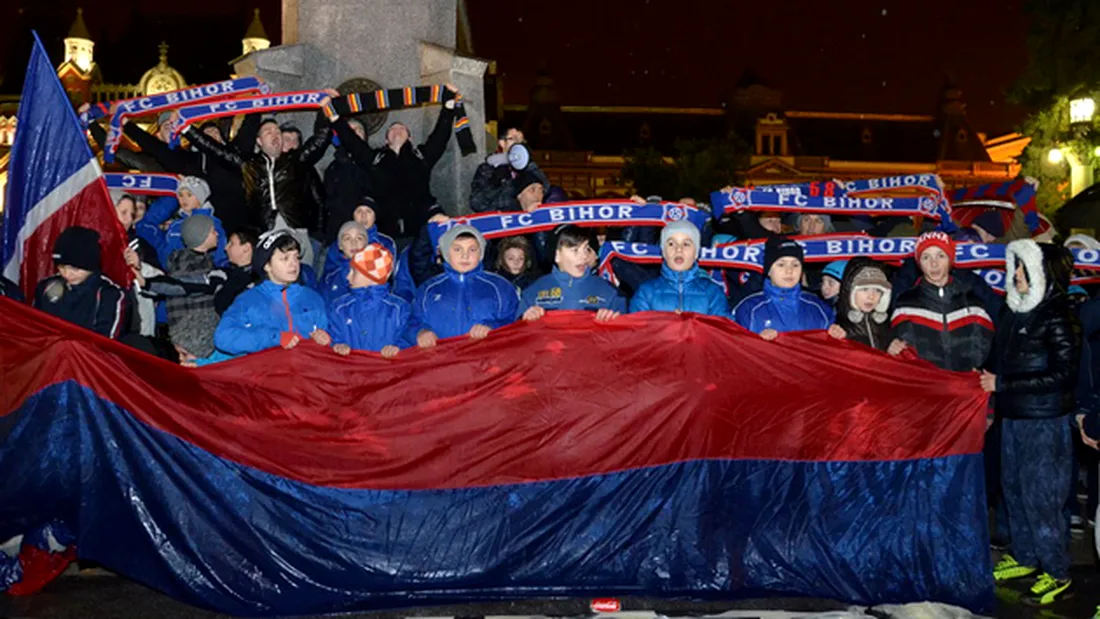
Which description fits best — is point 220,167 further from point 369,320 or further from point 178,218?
point 369,320

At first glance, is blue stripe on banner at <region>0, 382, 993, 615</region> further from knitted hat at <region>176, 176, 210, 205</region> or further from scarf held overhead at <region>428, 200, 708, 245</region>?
knitted hat at <region>176, 176, 210, 205</region>

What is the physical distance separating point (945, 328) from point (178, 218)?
6.37 m

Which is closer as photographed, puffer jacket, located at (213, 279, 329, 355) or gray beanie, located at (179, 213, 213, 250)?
puffer jacket, located at (213, 279, 329, 355)

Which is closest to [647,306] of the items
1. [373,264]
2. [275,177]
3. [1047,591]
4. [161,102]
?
[373,264]

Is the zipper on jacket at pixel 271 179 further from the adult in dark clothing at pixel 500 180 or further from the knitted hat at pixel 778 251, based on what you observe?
the knitted hat at pixel 778 251

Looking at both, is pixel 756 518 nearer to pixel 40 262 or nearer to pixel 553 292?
pixel 553 292

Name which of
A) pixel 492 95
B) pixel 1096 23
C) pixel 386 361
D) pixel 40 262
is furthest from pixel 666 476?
pixel 492 95

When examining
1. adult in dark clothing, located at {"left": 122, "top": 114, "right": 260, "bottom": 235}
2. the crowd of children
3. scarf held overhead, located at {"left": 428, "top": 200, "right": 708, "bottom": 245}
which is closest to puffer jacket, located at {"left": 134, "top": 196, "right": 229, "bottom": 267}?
adult in dark clothing, located at {"left": 122, "top": 114, "right": 260, "bottom": 235}

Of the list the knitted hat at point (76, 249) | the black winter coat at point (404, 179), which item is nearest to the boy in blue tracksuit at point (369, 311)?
the knitted hat at point (76, 249)

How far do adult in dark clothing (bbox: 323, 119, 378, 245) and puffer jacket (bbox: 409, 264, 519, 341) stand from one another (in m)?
2.58

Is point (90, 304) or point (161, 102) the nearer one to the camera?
point (90, 304)

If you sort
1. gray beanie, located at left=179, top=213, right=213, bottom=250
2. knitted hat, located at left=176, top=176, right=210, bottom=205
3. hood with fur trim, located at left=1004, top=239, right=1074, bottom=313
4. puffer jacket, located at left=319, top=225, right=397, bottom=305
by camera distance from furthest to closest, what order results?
knitted hat, located at left=176, top=176, right=210, bottom=205, puffer jacket, located at left=319, top=225, right=397, bottom=305, gray beanie, located at left=179, top=213, right=213, bottom=250, hood with fur trim, located at left=1004, top=239, right=1074, bottom=313

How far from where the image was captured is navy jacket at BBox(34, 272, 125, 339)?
24.3 ft

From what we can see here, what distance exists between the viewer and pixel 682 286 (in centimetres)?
782
